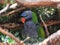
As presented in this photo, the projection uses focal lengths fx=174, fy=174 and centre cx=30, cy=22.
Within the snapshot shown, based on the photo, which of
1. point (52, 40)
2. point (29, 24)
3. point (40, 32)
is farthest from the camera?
point (29, 24)

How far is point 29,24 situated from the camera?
4.90 ft

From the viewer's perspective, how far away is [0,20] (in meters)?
1.43

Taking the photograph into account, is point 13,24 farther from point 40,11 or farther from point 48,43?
point 48,43

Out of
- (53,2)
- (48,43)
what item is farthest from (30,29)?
(48,43)

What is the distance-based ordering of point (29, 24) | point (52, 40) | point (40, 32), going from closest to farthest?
point (52, 40)
point (40, 32)
point (29, 24)

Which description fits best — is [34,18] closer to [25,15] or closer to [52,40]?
[25,15]

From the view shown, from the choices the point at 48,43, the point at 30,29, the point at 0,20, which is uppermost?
the point at 48,43

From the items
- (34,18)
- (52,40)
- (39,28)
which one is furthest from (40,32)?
(52,40)

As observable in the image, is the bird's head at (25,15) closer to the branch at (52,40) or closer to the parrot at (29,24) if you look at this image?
the parrot at (29,24)

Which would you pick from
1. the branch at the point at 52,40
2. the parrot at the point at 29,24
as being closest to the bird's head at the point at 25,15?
the parrot at the point at 29,24

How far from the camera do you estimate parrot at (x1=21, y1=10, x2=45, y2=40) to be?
1376mm

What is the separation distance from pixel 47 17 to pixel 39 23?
0.10 metres

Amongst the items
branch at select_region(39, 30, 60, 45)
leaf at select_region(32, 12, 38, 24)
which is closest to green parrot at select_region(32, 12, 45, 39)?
leaf at select_region(32, 12, 38, 24)

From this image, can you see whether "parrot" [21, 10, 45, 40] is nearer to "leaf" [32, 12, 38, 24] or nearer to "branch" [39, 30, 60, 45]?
"leaf" [32, 12, 38, 24]
